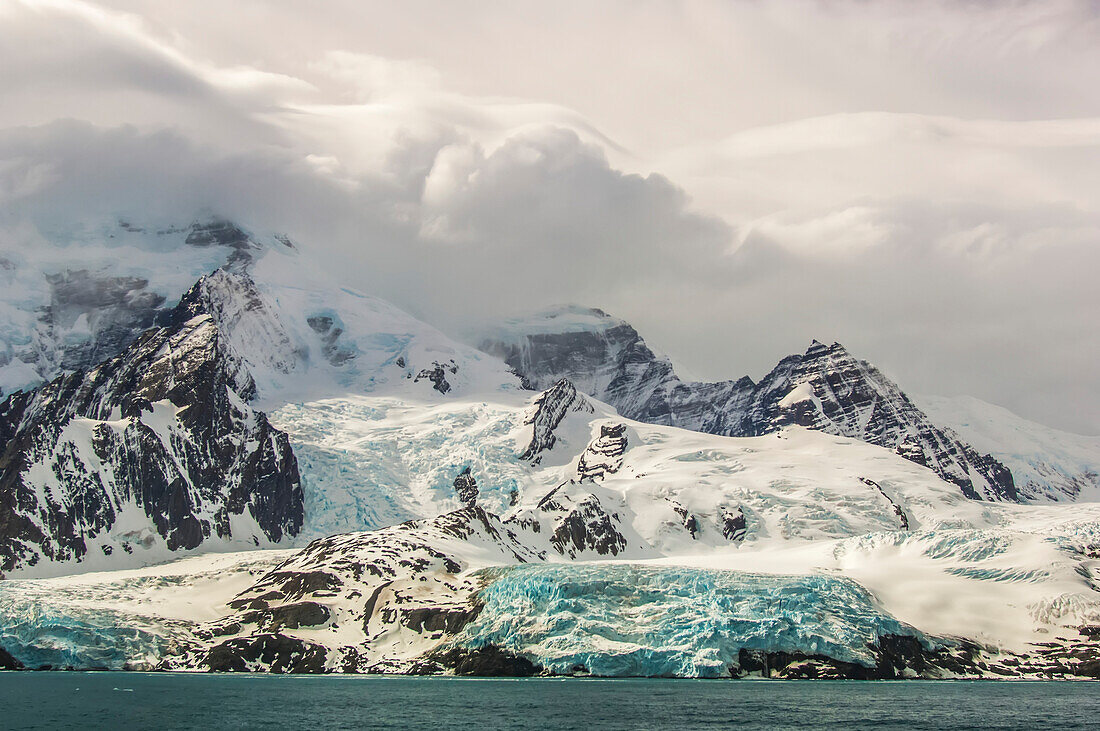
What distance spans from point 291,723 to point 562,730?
131 ft

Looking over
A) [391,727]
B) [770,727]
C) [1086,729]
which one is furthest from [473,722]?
[1086,729]

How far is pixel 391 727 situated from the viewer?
193m

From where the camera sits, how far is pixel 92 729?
185000mm

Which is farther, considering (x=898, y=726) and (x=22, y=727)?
(x=898, y=726)

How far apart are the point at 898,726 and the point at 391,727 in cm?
7415

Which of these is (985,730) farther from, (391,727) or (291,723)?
(291,723)

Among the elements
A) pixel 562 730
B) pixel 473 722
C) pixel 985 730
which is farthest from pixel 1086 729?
pixel 473 722

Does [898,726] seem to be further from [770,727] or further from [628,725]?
[628,725]

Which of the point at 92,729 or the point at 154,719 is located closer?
the point at 92,729

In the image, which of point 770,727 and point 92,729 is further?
point 770,727

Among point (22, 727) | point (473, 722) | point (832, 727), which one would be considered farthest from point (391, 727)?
point (832, 727)

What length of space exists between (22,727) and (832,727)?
114724mm

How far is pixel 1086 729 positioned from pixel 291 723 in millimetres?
115112

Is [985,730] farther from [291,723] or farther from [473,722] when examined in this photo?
[291,723]
